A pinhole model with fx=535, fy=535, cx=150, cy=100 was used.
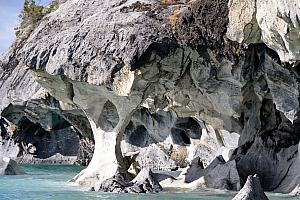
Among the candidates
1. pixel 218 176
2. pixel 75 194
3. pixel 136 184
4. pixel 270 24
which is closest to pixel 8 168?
pixel 75 194

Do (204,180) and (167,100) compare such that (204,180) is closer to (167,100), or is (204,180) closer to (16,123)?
(167,100)

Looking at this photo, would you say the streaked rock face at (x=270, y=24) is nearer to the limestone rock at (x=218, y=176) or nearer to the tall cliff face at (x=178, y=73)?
the tall cliff face at (x=178, y=73)

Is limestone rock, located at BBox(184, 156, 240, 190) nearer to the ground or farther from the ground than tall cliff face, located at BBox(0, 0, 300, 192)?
nearer to the ground

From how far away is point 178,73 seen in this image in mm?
26000

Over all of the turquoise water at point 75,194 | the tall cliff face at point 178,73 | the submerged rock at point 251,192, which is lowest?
the turquoise water at point 75,194

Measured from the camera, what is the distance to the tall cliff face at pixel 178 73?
905 inches

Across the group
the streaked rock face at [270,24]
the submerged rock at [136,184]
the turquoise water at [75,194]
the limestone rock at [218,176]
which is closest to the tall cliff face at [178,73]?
the streaked rock face at [270,24]

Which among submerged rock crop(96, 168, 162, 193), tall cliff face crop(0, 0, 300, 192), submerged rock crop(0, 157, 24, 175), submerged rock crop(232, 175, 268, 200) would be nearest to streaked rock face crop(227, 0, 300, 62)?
tall cliff face crop(0, 0, 300, 192)

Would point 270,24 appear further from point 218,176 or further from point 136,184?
point 136,184

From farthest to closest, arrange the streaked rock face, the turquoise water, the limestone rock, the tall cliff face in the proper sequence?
1. the limestone rock
2. the tall cliff face
3. the turquoise water
4. the streaked rock face

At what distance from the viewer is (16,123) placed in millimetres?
55219

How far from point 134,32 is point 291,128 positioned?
8775mm

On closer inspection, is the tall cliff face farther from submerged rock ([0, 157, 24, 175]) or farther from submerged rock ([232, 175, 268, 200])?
submerged rock ([0, 157, 24, 175])

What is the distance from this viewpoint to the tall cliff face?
22984mm
